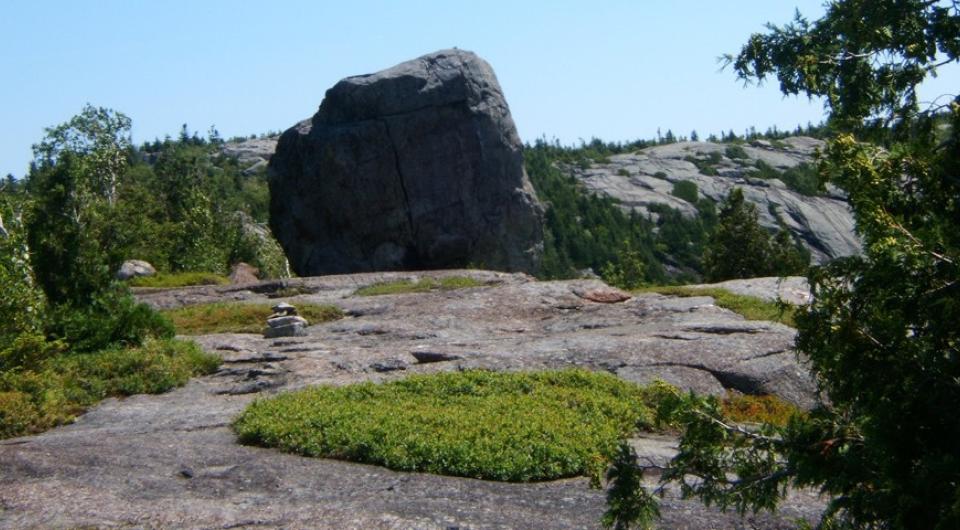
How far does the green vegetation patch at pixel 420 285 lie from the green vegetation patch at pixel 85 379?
673cm

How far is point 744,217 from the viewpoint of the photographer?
3153 centimetres

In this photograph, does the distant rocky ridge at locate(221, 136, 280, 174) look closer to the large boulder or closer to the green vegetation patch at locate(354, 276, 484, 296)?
the large boulder

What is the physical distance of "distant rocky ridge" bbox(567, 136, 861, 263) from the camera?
8288 cm

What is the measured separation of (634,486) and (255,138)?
13741 cm

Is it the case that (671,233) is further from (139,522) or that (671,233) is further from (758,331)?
(139,522)

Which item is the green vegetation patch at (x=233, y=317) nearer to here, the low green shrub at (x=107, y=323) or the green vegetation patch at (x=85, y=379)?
the low green shrub at (x=107, y=323)

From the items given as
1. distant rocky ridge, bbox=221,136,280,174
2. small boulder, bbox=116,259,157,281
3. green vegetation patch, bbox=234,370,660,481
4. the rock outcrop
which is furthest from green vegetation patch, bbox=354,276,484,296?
distant rocky ridge, bbox=221,136,280,174

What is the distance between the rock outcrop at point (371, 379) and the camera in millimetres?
8211

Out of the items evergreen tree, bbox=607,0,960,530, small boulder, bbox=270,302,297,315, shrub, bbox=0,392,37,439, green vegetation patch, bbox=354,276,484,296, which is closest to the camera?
evergreen tree, bbox=607,0,960,530

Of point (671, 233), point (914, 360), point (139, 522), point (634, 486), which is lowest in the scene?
point (671, 233)

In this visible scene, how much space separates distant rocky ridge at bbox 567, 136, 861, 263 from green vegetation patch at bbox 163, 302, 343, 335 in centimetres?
5719

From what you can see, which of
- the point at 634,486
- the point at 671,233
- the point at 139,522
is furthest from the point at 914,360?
the point at 671,233

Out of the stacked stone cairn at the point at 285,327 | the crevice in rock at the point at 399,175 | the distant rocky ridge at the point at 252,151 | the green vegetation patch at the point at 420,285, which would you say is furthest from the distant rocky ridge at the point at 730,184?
the stacked stone cairn at the point at 285,327

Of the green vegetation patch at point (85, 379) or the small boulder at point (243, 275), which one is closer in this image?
the green vegetation patch at point (85, 379)
